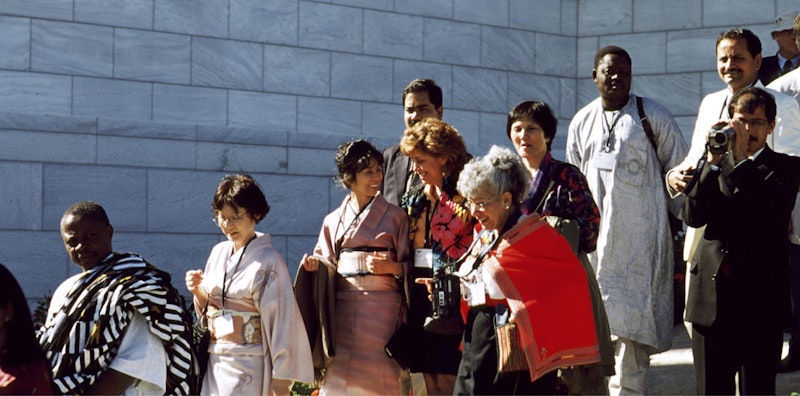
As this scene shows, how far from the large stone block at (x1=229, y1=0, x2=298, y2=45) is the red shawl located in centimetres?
620

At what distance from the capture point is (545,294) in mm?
4961

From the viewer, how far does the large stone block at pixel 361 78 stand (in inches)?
437

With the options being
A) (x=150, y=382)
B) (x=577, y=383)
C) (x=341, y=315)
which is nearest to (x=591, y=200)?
(x=577, y=383)

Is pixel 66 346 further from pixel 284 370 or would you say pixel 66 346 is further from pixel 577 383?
pixel 577 383

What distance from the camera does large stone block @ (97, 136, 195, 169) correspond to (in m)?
10.1

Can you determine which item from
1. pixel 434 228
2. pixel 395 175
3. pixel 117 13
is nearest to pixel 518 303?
pixel 434 228

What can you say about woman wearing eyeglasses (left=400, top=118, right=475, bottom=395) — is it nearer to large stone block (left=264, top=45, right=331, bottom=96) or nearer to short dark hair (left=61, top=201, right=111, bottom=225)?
short dark hair (left=61, top=201, right=111, bottom=225)

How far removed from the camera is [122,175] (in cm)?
1014

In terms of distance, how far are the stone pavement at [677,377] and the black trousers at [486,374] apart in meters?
2.89

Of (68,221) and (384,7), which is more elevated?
(384,7)

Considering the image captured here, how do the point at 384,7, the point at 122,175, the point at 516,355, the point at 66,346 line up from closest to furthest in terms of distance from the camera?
the point at 516,355 < the point at 66,346 < the point at 122,175 < the point at 384,7

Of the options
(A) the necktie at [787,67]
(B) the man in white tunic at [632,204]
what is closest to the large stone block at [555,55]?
(A) the necktie at [787,67]

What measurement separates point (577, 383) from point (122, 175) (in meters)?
5.62

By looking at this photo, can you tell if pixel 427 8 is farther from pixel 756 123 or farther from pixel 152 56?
pixel 756 123
